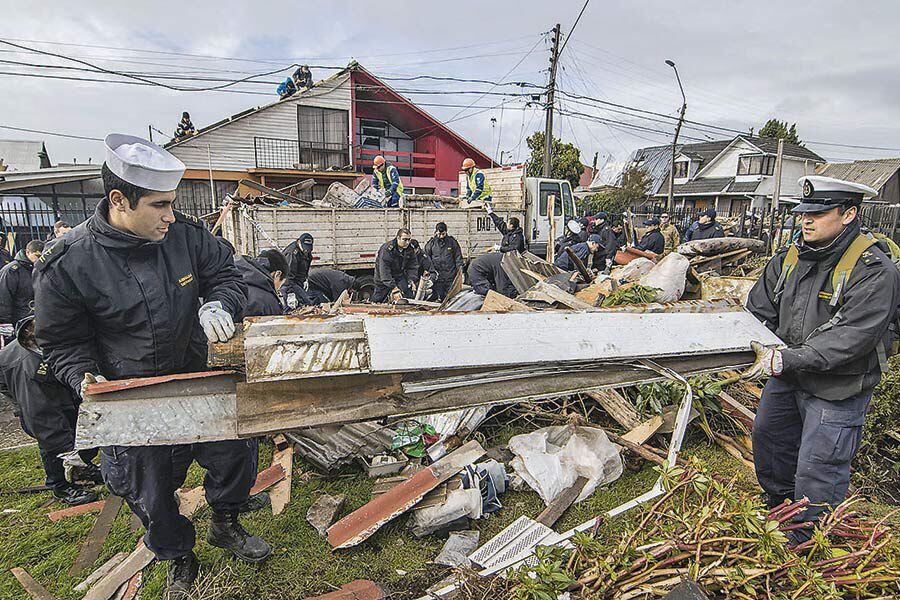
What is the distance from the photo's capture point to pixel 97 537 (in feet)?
9.35

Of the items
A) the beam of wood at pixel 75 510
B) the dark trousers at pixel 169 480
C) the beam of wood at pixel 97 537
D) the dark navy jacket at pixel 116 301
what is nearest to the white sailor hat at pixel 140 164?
the dark navy jacket at pixel 116 301

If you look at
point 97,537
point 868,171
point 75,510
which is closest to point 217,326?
point 97,537

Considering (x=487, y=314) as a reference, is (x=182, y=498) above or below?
below

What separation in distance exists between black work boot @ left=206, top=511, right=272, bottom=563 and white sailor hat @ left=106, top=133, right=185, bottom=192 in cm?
175

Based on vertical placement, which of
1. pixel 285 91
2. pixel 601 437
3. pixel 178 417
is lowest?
pixel 601 437

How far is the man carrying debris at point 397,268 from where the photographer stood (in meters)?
8.14

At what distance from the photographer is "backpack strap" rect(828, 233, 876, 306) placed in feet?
7.45

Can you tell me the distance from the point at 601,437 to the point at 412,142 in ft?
61.5

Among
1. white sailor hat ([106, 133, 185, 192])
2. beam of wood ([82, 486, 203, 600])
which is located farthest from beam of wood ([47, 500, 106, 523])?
white sailor hat ([106, 133, 185, 192])

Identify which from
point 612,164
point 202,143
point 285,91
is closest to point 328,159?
point 285,91

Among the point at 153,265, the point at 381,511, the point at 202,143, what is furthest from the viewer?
the point at 202,143

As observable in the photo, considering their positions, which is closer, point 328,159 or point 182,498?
point 182,498

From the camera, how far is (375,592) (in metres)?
2.38

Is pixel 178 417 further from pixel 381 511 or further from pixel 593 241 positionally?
Answer: pixel 593 241
